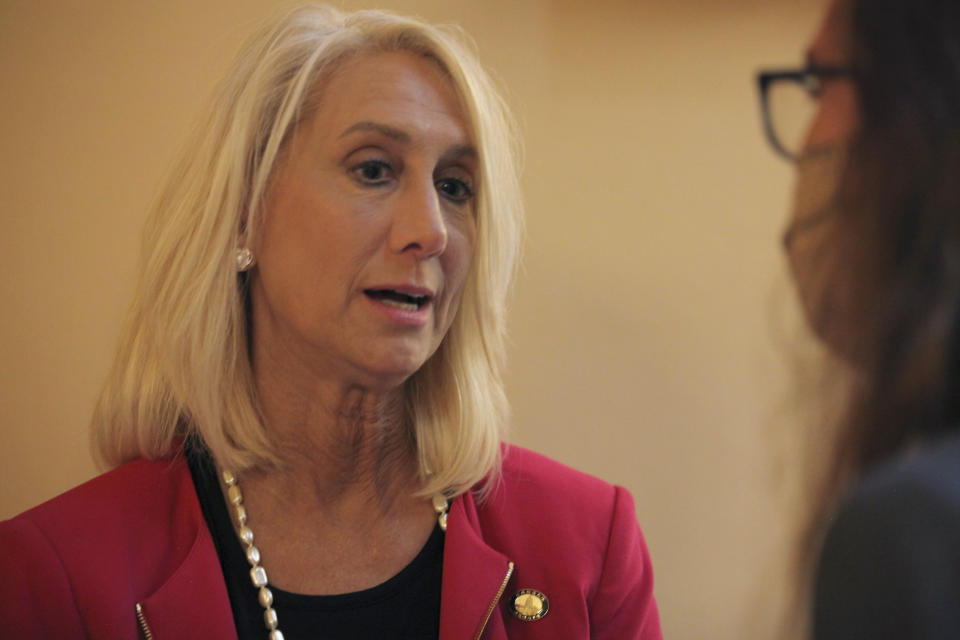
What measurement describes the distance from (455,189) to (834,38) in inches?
37.5

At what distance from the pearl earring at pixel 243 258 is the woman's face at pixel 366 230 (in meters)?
0.02

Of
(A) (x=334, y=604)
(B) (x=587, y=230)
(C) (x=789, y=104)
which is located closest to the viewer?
(C) (x=789, y=104)

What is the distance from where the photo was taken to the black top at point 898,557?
0.49 m

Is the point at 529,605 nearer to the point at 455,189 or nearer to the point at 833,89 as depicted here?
the point at 455,189

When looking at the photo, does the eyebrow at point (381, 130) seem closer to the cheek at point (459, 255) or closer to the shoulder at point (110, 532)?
the cheek at point (459, 255)

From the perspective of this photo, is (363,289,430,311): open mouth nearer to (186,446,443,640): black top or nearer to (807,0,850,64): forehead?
(186,446,443,640): black top

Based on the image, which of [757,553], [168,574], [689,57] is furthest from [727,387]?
[168,574]

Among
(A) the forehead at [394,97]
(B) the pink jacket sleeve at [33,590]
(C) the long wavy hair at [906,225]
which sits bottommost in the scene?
(B) the pink jacket sleeve at [33,590]

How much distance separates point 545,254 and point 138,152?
87cm

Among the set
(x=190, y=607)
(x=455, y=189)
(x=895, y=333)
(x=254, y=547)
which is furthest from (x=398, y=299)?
(x=895, y=333)

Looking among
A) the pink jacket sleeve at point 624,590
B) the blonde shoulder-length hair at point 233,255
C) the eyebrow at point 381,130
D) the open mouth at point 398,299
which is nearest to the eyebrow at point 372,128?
the eyebrow at point 381,130

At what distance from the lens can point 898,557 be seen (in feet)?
1.65

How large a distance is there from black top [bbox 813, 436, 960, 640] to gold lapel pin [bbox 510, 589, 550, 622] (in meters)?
0.99

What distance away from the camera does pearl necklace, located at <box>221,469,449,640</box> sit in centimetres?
139
